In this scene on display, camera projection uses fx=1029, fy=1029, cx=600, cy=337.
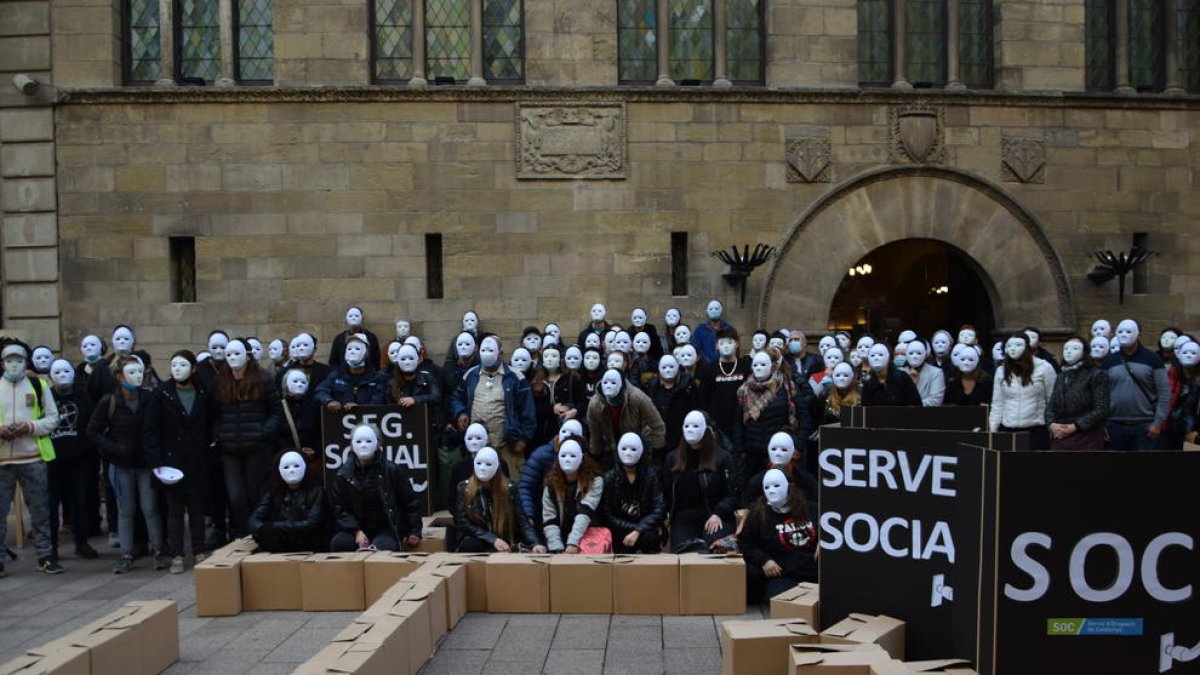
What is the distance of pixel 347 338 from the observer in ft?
43.0

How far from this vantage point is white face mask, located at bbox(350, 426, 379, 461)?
8.73 meters

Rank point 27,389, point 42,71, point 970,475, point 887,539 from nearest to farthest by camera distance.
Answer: point 970,475, point 887,539, point 27,389, point 42,71

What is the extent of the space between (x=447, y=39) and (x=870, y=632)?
12139mm

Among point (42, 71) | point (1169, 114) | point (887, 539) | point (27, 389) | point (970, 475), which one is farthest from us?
point (1169, 114)

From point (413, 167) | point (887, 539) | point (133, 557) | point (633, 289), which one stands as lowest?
point (133, 557)

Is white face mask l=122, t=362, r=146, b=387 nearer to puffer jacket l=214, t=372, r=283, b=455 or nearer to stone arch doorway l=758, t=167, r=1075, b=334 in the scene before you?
puffer jacket l=214, t=372, r=283, b=455

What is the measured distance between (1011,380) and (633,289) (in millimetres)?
6294

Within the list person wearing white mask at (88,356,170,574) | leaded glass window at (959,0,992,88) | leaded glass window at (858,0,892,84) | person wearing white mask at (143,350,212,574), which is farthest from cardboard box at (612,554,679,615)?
leaded glass window at (959,0,992,88)

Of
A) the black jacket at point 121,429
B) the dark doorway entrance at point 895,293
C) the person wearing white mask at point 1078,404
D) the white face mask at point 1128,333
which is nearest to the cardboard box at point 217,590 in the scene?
the black jacket at point 121,429

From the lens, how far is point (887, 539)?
6.48 meters

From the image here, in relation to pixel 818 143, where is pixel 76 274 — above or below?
below

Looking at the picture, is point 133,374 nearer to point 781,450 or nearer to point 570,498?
point 570,498

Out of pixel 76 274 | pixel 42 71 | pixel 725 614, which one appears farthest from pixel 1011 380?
pixel 42 71

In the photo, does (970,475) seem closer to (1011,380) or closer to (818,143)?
(1011,380)
